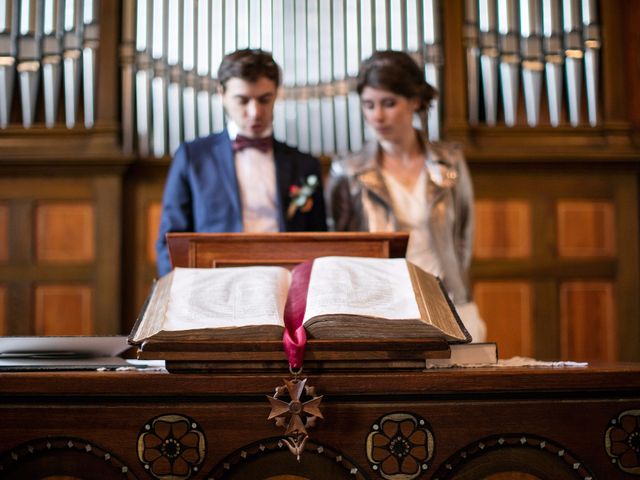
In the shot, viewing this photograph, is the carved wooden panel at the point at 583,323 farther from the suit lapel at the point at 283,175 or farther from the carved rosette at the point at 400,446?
the carved rosette at the point at 400,446

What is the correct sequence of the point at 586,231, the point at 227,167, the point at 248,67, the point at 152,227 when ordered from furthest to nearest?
the point at 586,231
the point at 152,227
the point at 227,167
the point at 248,67

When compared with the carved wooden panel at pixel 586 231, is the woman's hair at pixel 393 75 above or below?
above

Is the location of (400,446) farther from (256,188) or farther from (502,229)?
(502,229)

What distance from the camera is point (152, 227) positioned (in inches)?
175

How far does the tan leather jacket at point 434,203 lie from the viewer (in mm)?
→ 2775

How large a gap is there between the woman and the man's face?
12.2 inches

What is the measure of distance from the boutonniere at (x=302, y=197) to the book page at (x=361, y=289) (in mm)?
1181

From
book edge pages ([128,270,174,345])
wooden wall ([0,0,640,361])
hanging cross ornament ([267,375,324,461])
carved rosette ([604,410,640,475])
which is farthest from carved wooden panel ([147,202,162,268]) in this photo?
carved rosette ([604,410,640,475])

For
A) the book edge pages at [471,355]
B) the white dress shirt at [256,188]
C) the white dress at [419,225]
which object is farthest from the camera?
the white dress shirt at [256,188]

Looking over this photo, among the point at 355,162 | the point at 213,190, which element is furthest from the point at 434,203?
the point at 213,190

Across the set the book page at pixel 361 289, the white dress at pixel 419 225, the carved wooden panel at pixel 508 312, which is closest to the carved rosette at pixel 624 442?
the book page at pixel 361 289

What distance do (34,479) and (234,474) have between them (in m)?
0.31

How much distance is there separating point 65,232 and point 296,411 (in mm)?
3383

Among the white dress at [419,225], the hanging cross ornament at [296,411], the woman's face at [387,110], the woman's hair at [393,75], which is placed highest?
the woman's hair at [393,75]
